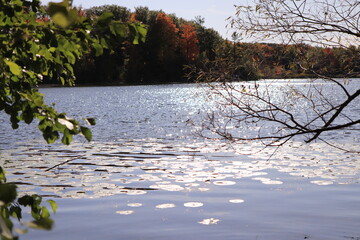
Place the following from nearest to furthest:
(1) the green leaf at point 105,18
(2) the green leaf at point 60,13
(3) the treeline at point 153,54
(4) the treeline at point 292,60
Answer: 1. (2) the green leaf at point 60,13
2. (1) the green leaf at point 105,18
3. (4) the treeline at point 292,60
4. (3) the treeline at point 153,54

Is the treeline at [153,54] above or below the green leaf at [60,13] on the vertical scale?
above

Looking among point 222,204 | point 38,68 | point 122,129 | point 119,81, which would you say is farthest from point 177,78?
point 38,68

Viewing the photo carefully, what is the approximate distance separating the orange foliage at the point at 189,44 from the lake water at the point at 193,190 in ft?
A: 227

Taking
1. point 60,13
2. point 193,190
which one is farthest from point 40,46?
point 193,190

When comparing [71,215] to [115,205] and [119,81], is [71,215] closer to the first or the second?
[115,205]

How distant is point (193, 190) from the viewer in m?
11.0

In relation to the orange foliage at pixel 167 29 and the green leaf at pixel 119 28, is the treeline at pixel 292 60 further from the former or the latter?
the orange foliage at pixel 167 29

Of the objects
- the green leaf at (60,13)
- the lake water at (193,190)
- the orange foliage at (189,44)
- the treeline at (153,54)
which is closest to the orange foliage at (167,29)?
the treeline at (153,54)

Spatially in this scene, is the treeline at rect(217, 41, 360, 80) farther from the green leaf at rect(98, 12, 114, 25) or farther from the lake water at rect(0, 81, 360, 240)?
the green leaf at rect(98, 12, 114, 25)

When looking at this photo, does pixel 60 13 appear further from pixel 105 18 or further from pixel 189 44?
pixel 189 44

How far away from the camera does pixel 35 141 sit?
67.4 ft

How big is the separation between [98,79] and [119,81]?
422 cm

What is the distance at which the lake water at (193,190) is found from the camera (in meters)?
8.41

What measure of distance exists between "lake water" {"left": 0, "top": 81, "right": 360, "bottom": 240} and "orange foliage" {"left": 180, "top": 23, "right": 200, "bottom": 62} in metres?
69.1
